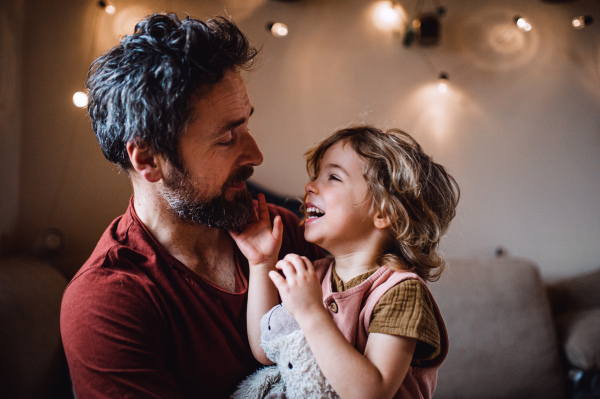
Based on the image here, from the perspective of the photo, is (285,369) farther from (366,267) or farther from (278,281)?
(366,267)

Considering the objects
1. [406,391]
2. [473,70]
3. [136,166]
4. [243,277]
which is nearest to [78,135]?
[136,166]

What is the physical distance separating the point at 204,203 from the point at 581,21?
2941mm

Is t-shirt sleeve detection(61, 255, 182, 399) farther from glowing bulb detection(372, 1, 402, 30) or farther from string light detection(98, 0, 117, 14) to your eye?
glowing bulb detection(372, 1, 402, 30)

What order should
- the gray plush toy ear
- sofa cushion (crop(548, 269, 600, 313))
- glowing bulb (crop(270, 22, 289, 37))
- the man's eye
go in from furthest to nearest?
sofa cushion (crop(548, 269, 600, 313))
glowing bulb (crop(270, 22, 289, 37))
the man's eye
the gray plush toy ear

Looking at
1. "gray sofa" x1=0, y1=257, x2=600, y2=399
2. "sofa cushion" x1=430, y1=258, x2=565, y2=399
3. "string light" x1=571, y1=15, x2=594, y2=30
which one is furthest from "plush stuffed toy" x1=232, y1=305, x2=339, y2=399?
"string light" x1=571, y1=15, x2=594, y2=30

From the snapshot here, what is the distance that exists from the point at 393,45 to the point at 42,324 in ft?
7.76

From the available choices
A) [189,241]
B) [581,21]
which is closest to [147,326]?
[189,241]

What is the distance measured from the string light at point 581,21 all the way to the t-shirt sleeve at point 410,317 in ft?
8.60

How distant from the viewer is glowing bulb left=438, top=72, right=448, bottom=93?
268 centimetres

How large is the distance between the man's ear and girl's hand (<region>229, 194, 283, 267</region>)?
26 cm

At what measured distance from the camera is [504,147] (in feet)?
9.30

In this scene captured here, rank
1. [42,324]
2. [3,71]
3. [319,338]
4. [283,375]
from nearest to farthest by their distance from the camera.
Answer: [319,338], [283,375], [42,324], [3,71]

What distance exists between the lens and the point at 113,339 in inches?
35.2

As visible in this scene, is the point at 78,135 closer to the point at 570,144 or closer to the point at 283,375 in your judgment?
the point at 283,375
